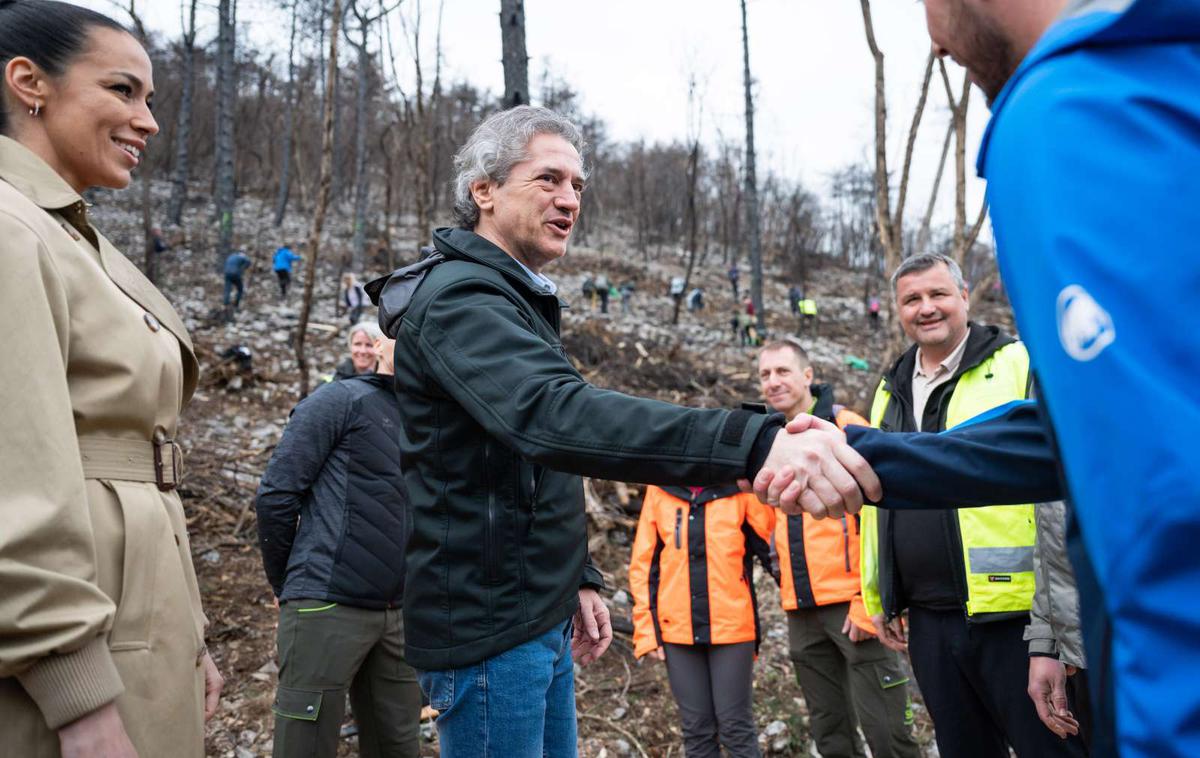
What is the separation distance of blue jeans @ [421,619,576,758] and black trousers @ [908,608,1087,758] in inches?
79.8

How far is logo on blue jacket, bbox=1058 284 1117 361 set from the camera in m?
0.80

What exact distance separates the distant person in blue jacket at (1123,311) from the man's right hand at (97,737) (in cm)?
164

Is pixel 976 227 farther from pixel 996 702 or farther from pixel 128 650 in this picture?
pixel 128 650

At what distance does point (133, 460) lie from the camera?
171cm

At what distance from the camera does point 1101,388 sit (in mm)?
805

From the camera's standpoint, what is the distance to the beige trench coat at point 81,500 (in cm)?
135

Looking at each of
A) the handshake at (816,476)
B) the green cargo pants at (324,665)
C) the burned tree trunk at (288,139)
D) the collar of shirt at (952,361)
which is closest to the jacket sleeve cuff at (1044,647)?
the collar of shirt at (952,361)

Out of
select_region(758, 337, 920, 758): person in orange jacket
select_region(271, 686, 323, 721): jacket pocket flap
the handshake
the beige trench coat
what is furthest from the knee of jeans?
select_region(758, 337, 920, 758): person in orange jacket

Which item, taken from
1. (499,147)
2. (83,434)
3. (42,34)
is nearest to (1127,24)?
(499,147)

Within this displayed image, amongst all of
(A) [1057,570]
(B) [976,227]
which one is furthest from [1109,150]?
(B) [976,227]

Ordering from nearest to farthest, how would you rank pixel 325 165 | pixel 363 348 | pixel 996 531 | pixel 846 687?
pixel 996 531
pixel 846 687
pixel 363 348
pixel 325 165

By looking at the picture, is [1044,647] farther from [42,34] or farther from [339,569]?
[42,34]

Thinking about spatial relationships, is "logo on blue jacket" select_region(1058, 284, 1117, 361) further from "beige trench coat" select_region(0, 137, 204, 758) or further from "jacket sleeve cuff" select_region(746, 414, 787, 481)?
"beige trench coat" select_region(0, 137, 204, 758)

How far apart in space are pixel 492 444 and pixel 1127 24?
1482mm
